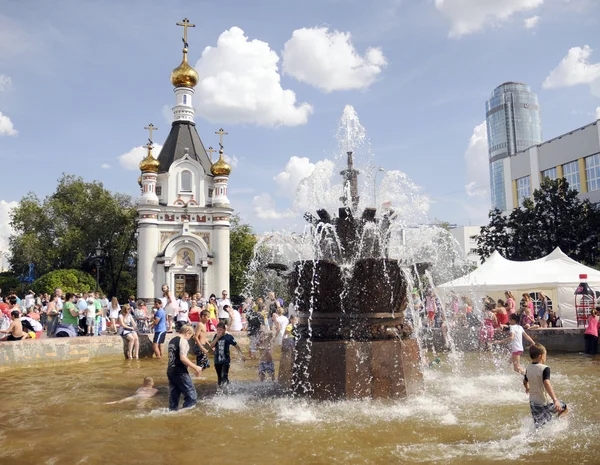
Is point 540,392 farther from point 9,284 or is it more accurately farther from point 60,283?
point 9,284

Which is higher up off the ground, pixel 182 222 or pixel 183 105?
pixel 183 105

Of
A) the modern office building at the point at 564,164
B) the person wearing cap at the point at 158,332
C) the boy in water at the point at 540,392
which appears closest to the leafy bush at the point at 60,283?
the person wearing cap at the point at 158,332

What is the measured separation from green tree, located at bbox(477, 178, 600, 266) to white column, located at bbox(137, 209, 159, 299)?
20687 millimetres

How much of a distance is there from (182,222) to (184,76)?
36.2ft

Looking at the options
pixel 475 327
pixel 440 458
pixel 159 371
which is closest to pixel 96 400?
pixel 159 371

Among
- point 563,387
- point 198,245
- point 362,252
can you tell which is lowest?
point 563,387

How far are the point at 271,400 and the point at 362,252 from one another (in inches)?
102

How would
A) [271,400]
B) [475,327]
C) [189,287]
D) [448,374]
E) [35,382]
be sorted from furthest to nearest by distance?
[189,287]
[475,327]
[448,374]
[35,382]
[271,400]

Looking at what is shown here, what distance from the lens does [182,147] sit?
36.8 m

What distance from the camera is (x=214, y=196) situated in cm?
3578

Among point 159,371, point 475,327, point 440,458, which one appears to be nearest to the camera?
point 440,458

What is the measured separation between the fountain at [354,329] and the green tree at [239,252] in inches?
1501

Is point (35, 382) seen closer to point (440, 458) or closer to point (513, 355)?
point (440, 458)

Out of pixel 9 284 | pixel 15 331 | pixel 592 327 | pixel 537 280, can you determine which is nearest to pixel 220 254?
pixel 537 280
